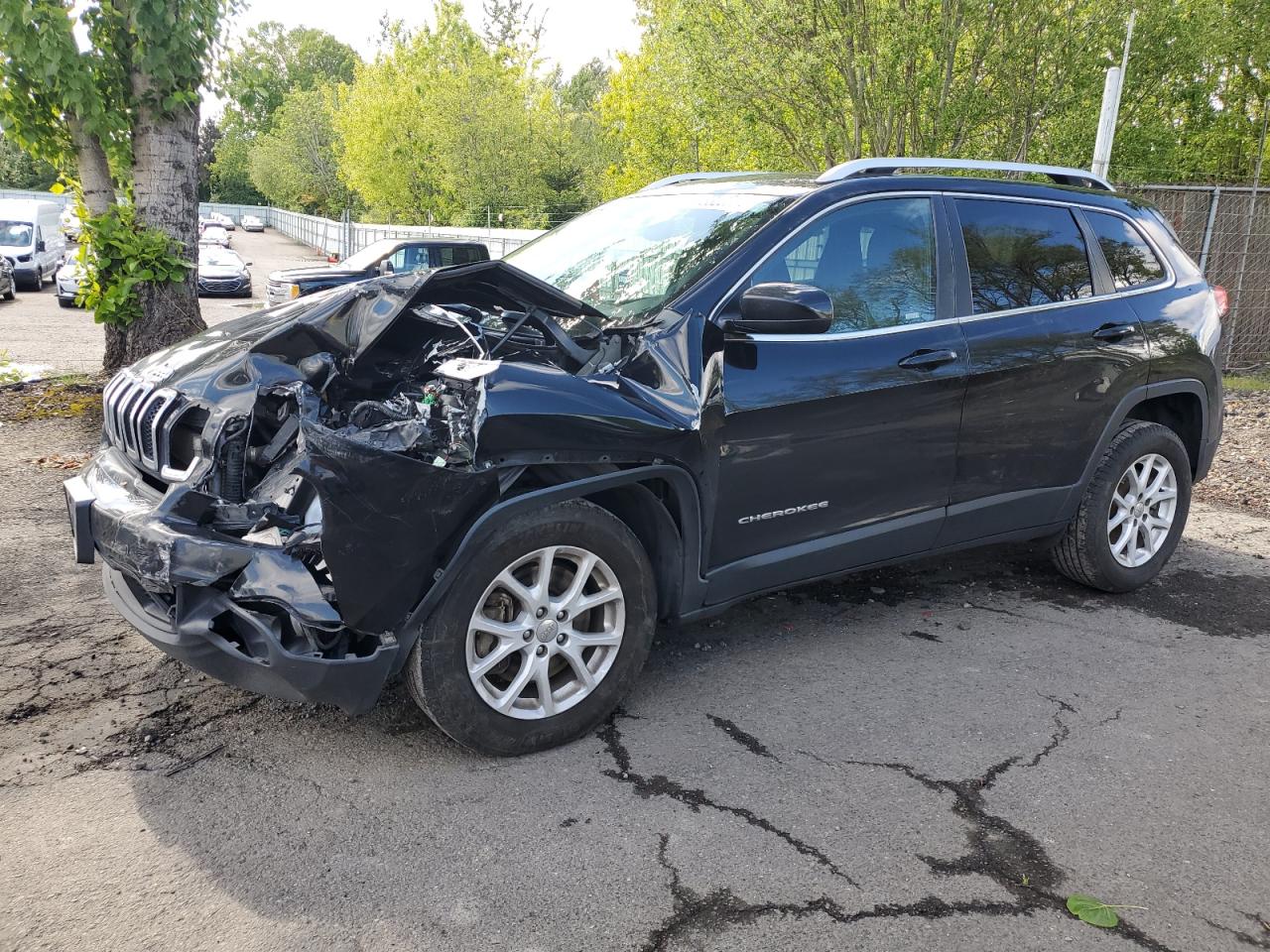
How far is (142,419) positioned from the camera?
3482 millimetres

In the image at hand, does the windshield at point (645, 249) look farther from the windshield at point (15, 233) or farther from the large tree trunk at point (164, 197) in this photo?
the windshield at point (15, 233)

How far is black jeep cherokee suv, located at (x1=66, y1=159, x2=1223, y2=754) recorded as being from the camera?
304cm

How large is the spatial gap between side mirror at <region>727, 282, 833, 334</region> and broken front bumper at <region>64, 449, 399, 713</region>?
5.33 feet

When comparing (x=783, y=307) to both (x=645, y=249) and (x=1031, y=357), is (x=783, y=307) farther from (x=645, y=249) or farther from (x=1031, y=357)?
(x=1031, y=357)

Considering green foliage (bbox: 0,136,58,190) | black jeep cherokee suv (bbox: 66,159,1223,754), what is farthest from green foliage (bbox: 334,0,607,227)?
black jeep cherokee suv (bbox: 66,159,1223,754)

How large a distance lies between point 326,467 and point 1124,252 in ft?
13.2

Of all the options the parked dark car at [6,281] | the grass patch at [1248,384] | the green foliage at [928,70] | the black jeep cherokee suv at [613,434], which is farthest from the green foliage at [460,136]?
the black jeep cherokee suv at [613,434]

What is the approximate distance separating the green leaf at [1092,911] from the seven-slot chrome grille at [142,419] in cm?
293

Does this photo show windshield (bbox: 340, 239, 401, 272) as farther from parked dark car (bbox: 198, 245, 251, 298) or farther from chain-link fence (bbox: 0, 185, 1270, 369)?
chain-link fence (bbox: 0, 185, 1270, 369)

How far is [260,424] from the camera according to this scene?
10.8ft

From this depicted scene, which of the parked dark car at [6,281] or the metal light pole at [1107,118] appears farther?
the parked dark car at [6,281]

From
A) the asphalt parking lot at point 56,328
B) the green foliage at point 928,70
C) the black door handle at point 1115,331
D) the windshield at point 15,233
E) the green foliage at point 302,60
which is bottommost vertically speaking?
the asphalt parking lot at point 56,328

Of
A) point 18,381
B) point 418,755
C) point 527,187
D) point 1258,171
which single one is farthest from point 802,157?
point 527,187

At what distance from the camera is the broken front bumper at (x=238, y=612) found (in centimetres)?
296
